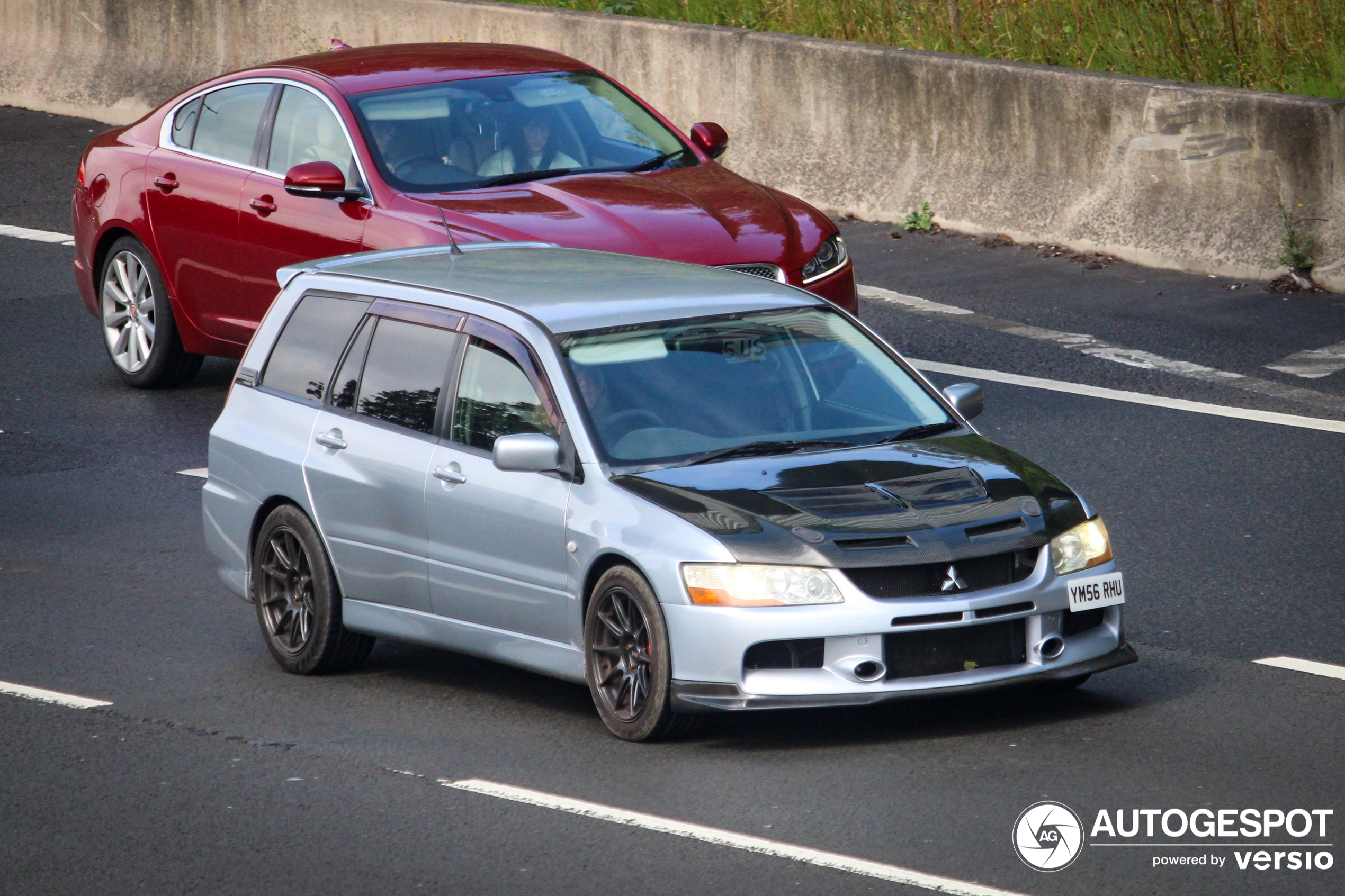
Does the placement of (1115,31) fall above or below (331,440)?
above

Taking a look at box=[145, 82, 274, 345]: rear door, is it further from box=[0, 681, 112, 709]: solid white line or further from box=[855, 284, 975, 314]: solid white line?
box=[0, 681, 112, 709]: solid white line

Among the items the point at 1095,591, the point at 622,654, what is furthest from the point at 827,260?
the point at 622,654

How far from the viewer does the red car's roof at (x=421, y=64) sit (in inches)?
480

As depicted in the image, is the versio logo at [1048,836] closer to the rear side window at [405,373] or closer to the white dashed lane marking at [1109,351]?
the rear side window at [405,373]

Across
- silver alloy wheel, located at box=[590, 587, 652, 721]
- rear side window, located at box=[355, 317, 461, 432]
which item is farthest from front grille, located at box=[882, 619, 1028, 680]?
rear side window, located at box=[355, 317, 461, 432]

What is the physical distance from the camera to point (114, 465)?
11.5 metres

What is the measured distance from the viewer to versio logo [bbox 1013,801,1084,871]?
5.92 m

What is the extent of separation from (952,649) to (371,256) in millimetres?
3341

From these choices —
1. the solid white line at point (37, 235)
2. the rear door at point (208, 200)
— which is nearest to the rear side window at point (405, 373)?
the rear door at point (208, 200)

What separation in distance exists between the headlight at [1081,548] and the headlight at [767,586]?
2.69 ft

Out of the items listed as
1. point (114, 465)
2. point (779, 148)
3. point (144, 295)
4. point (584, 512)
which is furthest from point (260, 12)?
point (584, 512)

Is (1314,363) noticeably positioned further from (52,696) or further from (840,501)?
(52,696)

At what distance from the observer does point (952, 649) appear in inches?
271

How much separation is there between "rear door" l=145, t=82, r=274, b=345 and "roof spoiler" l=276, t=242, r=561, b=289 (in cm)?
327
